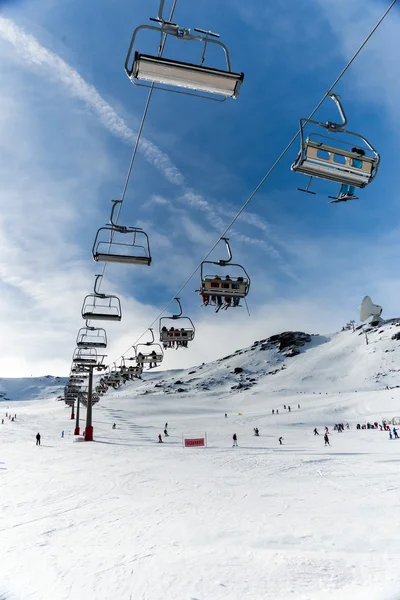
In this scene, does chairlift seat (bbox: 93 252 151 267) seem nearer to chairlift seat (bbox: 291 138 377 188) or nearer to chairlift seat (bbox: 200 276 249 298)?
chairlift seat (bbox: 200 276 249 298)

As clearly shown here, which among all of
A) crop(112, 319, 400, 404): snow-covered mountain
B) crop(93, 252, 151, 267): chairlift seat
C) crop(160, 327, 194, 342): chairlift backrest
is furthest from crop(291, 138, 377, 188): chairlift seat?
crop(112, 319, 400, 404): snow-covered mountain

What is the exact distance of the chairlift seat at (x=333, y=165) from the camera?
19.6ft

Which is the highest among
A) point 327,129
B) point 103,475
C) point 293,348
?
point 293,348

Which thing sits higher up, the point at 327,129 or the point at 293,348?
the point at 293,348

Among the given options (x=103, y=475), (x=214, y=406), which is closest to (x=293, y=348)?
(x=214, y=406)

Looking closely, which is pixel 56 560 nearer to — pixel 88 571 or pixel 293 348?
pixel 88 571

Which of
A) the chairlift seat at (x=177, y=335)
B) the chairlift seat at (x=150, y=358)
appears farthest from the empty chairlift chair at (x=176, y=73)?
the chairlift seat at (x=150, y=358)

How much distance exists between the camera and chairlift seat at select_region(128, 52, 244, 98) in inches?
159

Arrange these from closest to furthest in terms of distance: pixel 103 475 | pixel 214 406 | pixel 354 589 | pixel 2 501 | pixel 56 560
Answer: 1. pixel 354 589
2. pixel 56 560
3. pixel 2 501
4. pixel 103 475
5. pixel 214 406

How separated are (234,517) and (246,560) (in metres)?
2.76

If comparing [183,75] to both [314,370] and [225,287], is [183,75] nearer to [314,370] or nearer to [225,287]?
[225,287]

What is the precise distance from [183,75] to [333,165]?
10.1ft

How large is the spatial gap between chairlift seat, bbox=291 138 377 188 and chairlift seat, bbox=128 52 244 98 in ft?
6.90

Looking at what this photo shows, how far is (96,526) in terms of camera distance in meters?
8.68
